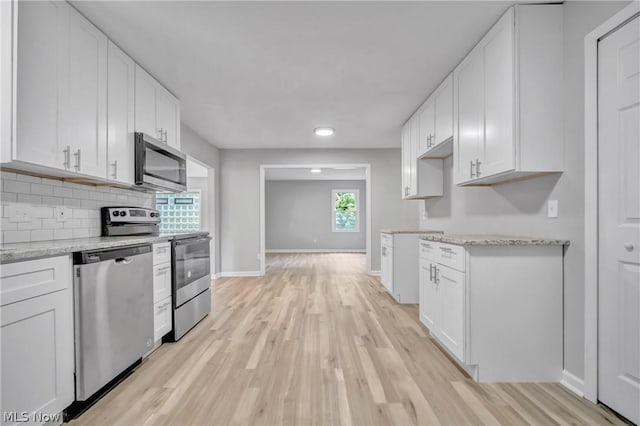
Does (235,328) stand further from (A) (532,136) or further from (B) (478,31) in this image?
(B) (478,31)

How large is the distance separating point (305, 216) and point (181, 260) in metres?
7.31

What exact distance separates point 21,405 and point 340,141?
15.3ft

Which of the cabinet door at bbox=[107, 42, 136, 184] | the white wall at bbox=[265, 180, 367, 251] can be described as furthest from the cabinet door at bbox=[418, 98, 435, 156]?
the white wall at bbox=[265, 180, 367, 251]

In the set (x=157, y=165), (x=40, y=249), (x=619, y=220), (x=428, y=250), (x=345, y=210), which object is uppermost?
(x=157, y=165)

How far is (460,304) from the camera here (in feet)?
6.51

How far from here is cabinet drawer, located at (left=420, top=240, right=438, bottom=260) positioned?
96.8 inches

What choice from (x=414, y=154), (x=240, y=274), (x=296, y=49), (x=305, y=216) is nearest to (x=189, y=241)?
(x=296, y=49)

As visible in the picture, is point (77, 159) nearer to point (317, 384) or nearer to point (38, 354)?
point (38, 354)

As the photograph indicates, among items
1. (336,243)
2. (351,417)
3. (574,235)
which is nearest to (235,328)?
(351,417)

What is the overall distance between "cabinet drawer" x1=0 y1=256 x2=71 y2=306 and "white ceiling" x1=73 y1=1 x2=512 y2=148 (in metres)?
1.59

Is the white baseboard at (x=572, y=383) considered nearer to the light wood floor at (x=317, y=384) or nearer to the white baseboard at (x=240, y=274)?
the light wood floor at (x=317, y=384)

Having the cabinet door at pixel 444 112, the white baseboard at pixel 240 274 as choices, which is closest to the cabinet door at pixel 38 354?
the cabinet door at pixel 444 112

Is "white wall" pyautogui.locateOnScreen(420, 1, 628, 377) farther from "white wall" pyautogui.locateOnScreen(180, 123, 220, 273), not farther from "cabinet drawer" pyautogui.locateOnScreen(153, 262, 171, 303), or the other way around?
"white wall" pyautogui.locateOnScreen(180, 123, 220, 273)

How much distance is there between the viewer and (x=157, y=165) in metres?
2.73
